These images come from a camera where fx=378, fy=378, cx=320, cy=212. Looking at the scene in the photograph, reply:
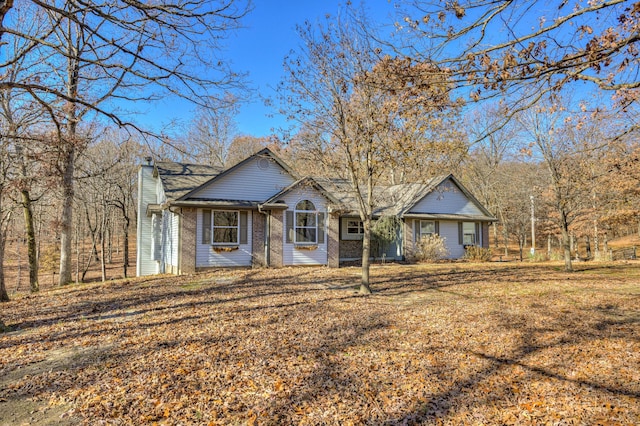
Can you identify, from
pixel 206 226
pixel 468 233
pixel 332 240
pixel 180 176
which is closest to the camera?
pixel 206 226

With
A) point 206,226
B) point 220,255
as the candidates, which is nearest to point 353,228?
point 220,255

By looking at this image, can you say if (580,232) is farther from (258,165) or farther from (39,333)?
(39,333)

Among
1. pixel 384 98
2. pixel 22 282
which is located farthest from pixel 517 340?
pixel 22 282

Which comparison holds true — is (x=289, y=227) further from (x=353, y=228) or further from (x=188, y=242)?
(x=353, y=228)

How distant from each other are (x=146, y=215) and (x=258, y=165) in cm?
738

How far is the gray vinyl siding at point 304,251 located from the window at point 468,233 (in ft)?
32.2

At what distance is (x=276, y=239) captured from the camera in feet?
52.4

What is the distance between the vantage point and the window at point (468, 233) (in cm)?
2220

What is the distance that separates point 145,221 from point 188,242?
260 inches

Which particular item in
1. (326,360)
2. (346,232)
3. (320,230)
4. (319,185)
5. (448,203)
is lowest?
(326,360)

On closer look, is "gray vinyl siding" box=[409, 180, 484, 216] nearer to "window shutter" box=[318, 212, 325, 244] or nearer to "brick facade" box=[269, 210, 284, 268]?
"window shutter" box=[318, 212, 325, 244]

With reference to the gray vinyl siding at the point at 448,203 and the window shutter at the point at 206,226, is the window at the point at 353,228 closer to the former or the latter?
the gray vinyl siding at the point at 448,203

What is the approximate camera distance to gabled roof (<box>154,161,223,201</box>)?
1566 centimetres

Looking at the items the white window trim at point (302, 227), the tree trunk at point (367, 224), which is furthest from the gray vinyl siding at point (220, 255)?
the tree trunk at point (367, 224)
